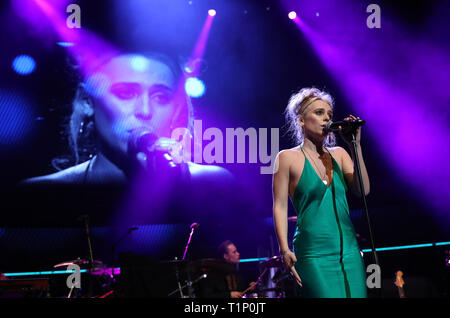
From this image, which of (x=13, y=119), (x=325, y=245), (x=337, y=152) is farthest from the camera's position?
(x=13, y=119)

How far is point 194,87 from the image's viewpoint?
21.7 ft

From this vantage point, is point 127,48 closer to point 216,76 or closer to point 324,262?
point 216,76

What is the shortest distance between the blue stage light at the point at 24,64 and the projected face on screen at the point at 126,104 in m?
0.96

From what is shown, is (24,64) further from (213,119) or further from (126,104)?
(213,119)

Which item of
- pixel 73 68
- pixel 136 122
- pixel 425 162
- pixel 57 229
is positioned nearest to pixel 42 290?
pixel 57 229

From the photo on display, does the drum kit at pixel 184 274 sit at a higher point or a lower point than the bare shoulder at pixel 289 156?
lower

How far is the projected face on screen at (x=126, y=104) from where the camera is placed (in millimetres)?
6309

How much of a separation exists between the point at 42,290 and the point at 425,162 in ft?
19.0

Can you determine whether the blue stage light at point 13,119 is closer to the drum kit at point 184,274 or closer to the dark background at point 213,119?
the dark background at point 213,119

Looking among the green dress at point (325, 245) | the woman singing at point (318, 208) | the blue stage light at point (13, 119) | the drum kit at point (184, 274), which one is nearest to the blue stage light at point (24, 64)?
the blue stage light at point (13, 119)

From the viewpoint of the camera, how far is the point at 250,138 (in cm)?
643

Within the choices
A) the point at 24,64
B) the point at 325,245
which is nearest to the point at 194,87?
the point at 24,64

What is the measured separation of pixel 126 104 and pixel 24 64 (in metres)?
1.60
